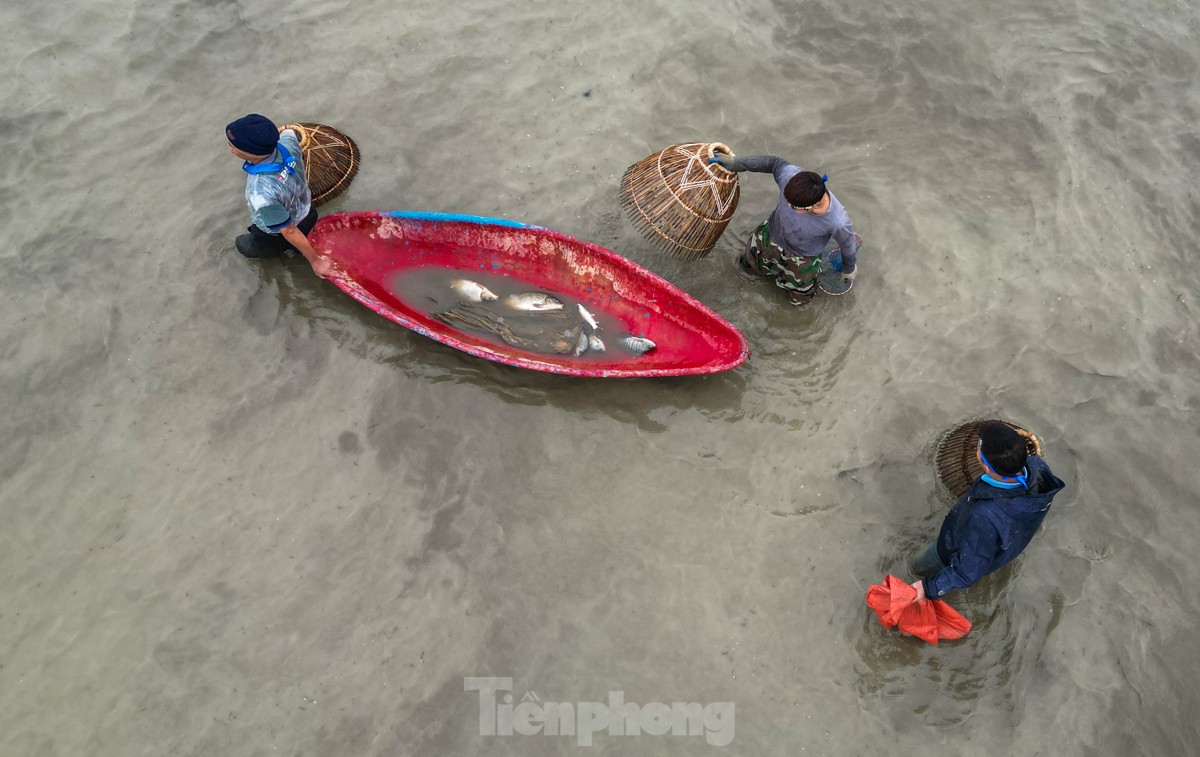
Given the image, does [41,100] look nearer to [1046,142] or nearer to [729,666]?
[729,666]

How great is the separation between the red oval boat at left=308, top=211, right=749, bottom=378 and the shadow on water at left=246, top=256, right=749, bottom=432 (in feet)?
0.71

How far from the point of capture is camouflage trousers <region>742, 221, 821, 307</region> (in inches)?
205

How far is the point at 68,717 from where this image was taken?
14.2 ft

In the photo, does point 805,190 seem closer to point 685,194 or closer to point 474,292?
point 685,194

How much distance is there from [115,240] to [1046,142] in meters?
7.97

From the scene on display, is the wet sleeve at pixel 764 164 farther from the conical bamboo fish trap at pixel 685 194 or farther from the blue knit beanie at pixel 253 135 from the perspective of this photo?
the blue knit beanie at pixel 253 135

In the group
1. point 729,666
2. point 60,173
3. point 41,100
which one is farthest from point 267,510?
point 41,100

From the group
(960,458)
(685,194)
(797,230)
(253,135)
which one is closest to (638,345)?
(685,194)

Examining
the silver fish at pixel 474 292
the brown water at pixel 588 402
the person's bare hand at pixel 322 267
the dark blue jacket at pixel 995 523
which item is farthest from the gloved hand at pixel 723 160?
the person's bare hand at pixel 322 267

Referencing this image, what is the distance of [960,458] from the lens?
15.6ft

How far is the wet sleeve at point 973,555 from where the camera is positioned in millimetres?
3857

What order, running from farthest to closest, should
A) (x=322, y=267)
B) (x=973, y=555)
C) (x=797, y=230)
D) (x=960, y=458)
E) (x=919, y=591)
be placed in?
→ (x=322, y=267)
(x=797, y=230)
(x=960, y=458)
(x=919, y=591)
(x=973, y=555)

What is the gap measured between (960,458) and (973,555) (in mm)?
1004

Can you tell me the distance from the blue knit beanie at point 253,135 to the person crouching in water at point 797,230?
2.87 meters
